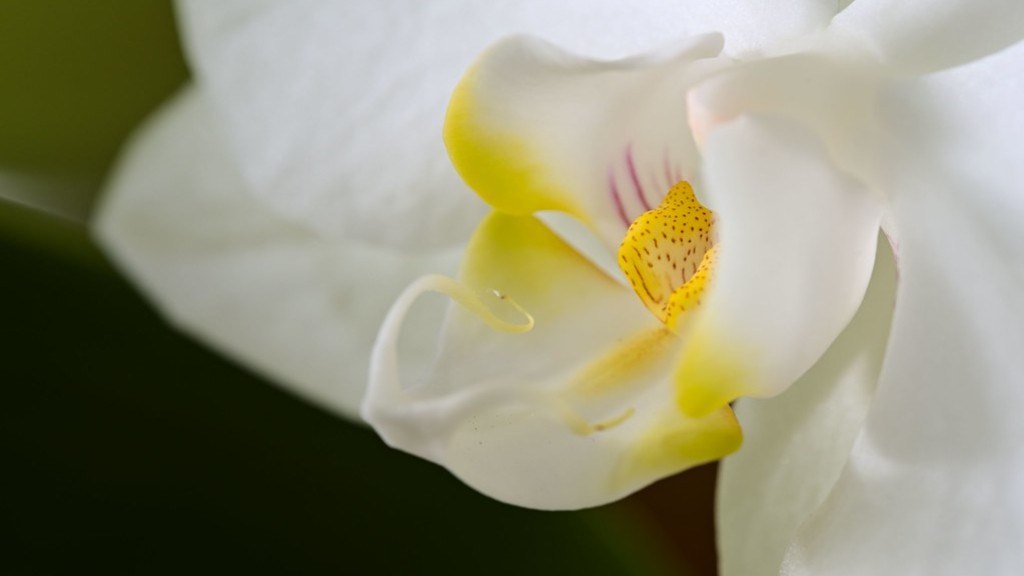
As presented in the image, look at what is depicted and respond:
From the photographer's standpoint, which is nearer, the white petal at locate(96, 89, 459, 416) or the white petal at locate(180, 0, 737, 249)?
the white petal at locate(180, 0, 737, 249)

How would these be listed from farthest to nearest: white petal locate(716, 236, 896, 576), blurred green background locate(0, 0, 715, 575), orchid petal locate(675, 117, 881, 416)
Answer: blurred green background locate(0, 0, 715, 575), white petal locate(716, 236, 896, 576), orchid petal locate(675, 117, 881, 416)

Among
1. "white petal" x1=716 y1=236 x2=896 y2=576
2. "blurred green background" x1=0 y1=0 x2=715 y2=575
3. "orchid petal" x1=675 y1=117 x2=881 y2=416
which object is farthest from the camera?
"blurred green background" x1=0 y1=0 x2=715 y2=575

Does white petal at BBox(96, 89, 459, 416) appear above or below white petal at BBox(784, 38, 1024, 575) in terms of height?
below

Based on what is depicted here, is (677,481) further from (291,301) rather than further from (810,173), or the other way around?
(810,173)

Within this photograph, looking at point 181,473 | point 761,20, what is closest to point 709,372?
point 761,20

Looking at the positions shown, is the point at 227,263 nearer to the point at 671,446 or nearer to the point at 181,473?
the point at 181,473

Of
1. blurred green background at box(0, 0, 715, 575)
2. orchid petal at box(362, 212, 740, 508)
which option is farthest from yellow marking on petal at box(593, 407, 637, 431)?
blurred green background at box(0, 0, 715, 575)

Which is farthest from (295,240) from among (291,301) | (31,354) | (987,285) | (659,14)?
(987,285)

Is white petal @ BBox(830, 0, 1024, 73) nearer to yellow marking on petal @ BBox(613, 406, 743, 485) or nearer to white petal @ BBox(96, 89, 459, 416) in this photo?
yellow marking on petal @ BBox(613, 406, 743, 485)
